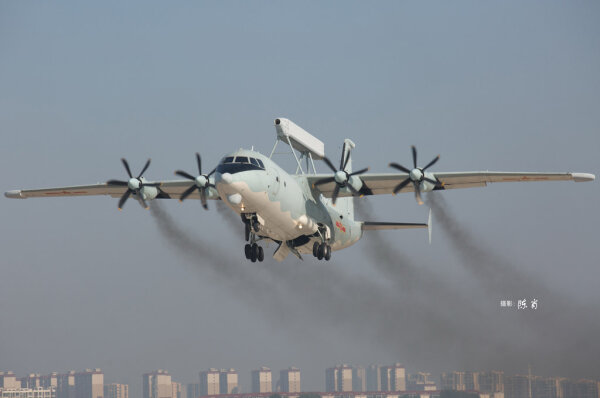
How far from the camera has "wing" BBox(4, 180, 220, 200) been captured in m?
38.8

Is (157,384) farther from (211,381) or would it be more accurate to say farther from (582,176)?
(582,176)

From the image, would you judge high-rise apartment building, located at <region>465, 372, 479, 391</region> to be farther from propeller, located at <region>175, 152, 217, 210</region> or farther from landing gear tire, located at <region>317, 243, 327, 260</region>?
propeller, located at <region>175, 152, 217, 210</region>

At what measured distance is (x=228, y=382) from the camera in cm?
9506

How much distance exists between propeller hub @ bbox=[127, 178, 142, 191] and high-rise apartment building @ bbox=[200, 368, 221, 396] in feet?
196

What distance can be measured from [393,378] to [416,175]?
3412 centimetres

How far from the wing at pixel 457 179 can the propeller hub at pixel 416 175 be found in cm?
101

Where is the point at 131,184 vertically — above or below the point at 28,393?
above

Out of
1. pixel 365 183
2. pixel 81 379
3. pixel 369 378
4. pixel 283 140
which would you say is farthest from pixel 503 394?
pixel 81 379

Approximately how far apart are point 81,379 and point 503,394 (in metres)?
53.4

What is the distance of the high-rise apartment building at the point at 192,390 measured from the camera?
285ft

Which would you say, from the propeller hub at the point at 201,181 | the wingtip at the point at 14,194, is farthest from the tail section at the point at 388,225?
the wingtip at the point at 14,194

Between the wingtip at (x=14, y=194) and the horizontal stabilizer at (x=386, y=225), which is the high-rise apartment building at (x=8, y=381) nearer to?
the wingtip at (x=14, y=194)

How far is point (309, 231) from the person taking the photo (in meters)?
35.8

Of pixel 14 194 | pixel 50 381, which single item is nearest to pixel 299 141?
A: pixel 14 194
